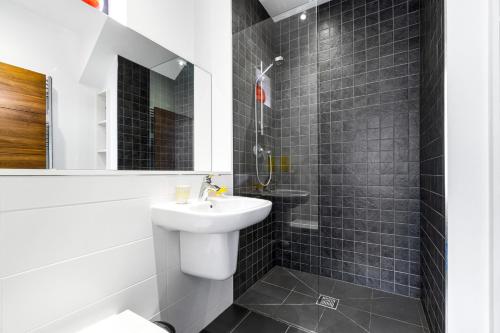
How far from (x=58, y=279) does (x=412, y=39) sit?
2.65 metres

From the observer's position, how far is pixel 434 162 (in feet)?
4.15

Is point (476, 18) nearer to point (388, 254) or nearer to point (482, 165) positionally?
point (482, 165)

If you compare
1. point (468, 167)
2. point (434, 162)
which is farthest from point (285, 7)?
point (468, 167)

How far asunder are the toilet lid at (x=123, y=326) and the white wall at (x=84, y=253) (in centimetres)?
7

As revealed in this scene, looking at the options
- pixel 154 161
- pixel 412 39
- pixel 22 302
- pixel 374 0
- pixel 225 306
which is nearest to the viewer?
pixel 22 302

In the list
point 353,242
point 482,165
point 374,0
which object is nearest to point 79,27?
point 482,165

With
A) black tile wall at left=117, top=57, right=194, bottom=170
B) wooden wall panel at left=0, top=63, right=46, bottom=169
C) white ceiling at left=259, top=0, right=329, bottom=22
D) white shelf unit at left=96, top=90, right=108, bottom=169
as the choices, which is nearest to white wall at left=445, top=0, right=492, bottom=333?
white ceiling at left=259, top=0, right=329, bottom=22

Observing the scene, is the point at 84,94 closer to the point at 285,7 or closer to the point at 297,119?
the point at 297,119

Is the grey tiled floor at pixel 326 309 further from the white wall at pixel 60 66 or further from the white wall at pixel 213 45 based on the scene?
the white wall at pixel 60 66

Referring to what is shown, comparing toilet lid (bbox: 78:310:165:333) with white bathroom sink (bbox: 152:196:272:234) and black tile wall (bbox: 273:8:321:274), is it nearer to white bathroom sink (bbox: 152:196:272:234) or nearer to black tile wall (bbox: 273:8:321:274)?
white bathroom sink (bbox: 152:196:272:234)

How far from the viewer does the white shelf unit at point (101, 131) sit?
1043 mm

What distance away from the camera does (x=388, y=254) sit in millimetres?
1869

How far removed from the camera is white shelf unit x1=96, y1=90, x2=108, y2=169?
104 cm

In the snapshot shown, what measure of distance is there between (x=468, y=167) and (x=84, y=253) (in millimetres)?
1572
